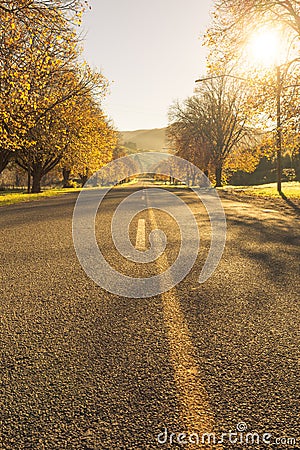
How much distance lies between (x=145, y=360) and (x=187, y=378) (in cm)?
35

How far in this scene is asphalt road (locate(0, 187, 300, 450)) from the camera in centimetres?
181

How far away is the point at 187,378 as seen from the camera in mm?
2258

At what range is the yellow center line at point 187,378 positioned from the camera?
1839 millimetres

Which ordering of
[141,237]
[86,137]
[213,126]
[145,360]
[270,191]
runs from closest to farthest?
1. [145,360]
2. [141,237]
3. [270,191]
4. [86,137]
5. [213,126]

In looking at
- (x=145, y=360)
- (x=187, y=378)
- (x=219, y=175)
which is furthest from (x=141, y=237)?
(x=219, y=175)

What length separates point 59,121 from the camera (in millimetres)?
23750

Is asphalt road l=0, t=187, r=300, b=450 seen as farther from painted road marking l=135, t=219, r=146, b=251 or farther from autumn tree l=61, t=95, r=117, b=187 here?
autumn tree l=61, t=95, r=117, b=187

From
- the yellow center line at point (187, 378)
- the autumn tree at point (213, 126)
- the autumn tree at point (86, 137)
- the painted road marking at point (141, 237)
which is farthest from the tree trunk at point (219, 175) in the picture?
the yellow center line at point (187, 378)

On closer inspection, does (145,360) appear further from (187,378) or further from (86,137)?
(86,137)

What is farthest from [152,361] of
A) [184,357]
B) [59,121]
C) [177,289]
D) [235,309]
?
[59,121]

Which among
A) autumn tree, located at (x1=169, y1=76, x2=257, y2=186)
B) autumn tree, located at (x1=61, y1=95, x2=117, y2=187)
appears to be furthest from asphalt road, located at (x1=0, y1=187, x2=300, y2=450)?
autumn tree, located at (x1=169, y1=76, x2=257, y2=186)

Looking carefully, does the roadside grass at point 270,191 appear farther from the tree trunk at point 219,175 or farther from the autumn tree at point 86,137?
the autumn tree at point 86,137

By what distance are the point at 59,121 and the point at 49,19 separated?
1188 cm

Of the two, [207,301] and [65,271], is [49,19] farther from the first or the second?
[207,301]
